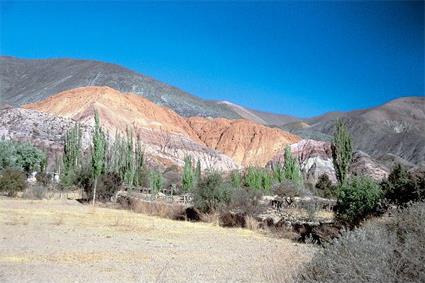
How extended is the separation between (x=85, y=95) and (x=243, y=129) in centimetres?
3689

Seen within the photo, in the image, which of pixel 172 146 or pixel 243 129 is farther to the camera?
pixel 243 129

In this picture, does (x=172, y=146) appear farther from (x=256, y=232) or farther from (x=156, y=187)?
(x=256, y=232)

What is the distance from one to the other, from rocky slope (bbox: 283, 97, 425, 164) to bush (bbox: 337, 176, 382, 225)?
86.7 meters

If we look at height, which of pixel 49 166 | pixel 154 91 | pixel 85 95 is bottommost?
pixel 49 166

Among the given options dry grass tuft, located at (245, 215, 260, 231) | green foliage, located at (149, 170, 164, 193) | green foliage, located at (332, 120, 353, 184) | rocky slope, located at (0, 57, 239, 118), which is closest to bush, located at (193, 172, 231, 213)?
dry grass tuft, located at (245, 215, 260, 231)

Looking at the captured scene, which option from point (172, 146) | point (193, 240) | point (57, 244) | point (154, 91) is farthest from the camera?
point (154, 91)

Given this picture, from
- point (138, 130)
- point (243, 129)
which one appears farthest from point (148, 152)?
point (243, 129)

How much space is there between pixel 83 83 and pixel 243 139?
171ft

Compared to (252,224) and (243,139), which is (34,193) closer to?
(252,224)

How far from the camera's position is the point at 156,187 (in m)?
52.5

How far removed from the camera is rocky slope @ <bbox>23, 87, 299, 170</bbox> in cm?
9162

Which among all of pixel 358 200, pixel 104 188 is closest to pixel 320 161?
pixel 104 188

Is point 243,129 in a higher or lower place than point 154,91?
lower

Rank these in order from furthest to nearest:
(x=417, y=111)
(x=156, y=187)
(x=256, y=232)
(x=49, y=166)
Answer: (x=417, y=111)
(x=49, y=166)
(x=156, y=187)
(x=256, y=232)
